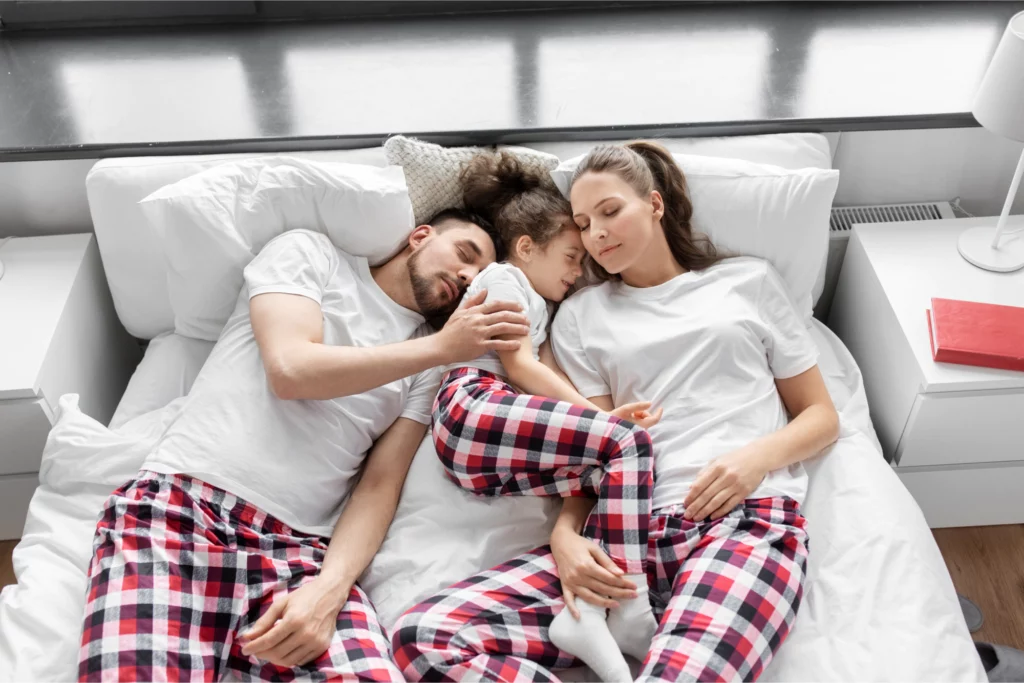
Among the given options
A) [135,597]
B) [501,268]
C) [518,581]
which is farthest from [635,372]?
[135,597]

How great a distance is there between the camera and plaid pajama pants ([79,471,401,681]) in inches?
52.9

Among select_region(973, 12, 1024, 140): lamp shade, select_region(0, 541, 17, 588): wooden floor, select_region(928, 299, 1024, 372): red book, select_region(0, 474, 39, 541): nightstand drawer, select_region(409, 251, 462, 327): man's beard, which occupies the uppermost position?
select_region(973, 12, 1024, 140): lamp shade

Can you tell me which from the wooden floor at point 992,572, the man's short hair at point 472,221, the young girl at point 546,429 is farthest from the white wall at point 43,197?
the wooden floor at point 992,572

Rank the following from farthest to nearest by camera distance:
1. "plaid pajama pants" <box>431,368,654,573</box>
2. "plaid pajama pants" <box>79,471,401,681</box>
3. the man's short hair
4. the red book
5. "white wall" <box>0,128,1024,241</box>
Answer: "white wall" <box>0,128,1024,241</box>, the man's short hair, the red book, "plaid pajama pants" <box>431,368,654,573</box>, "plaid pajama pants" <box>79,471,401,681</box>

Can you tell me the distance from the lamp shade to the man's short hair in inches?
38.0

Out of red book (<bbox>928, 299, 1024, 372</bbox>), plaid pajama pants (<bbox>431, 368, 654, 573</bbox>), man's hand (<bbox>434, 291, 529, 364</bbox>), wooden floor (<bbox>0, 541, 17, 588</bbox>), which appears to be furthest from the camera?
wooden floor (<bbox>0, 541, 17, 588</bbox>)

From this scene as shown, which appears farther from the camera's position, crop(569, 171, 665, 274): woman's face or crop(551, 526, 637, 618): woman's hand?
crop(569, 171, 665, 274): woman's face

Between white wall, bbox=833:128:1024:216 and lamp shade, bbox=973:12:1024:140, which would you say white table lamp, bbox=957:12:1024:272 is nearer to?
lamp shade, bbox=973:12:1024:140

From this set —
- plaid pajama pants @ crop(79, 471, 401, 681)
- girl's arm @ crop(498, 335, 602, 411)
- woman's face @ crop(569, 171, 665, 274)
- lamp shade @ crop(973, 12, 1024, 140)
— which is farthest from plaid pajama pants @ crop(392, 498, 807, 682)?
lamp shade @ crop(973, 12, 1024, 140)

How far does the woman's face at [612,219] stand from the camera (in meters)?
1.67

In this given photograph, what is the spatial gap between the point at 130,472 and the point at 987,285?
1.72m

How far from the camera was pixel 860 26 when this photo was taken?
7.57ft

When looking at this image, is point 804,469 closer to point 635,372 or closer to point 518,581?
point 635,372

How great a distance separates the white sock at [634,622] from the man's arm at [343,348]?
0.48 m
